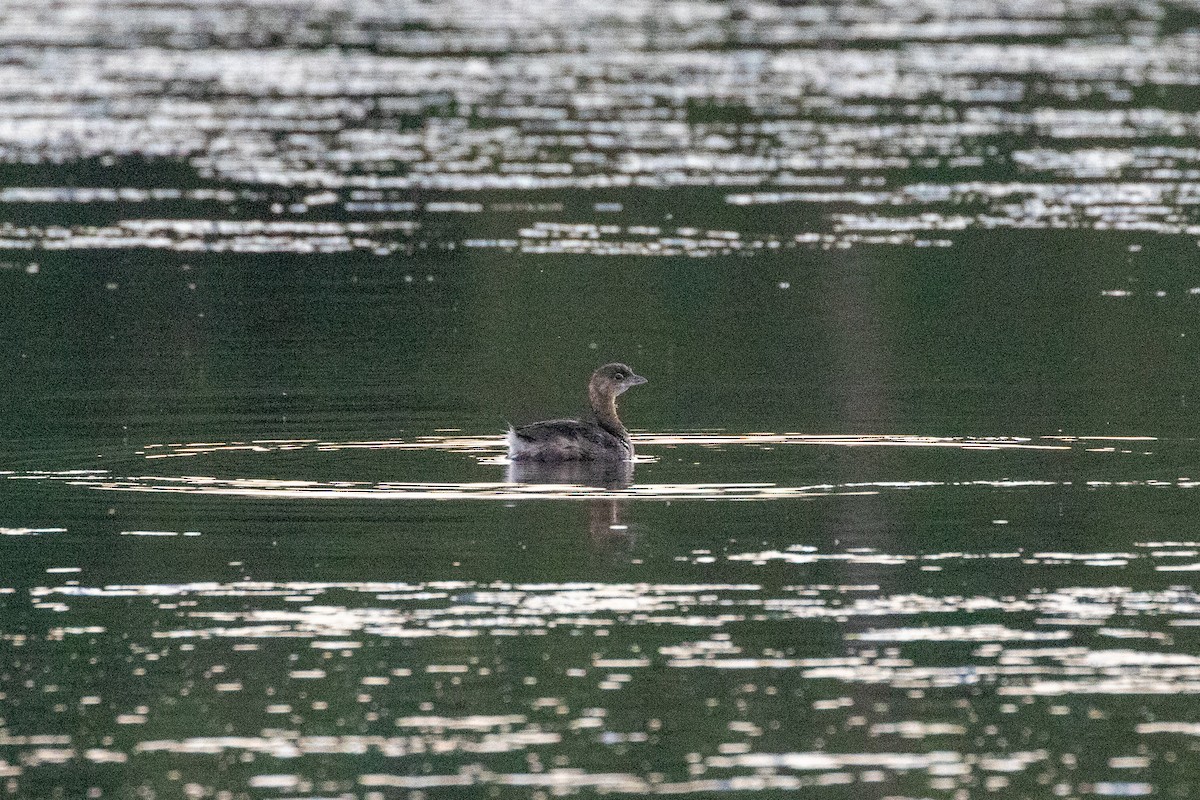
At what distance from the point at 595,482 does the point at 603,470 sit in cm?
48

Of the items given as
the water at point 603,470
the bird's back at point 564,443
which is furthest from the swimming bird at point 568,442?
the water at point 603,470

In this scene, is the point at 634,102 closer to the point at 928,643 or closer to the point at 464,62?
the point at 464,62

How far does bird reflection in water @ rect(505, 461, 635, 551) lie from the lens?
56.3 feet

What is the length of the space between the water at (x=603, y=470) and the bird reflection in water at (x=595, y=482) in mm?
60

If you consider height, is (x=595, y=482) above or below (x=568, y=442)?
below

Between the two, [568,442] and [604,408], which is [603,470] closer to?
[568,442]

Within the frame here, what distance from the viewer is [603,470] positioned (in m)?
19.7

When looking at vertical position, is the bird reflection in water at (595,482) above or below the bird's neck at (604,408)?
below

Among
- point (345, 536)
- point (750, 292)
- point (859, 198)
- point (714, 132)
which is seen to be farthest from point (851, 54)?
point (345, 536)

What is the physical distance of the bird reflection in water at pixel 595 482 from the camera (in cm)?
1716

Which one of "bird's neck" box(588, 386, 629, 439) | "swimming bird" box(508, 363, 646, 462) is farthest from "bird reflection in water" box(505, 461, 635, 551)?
Result: "bird's neck" box(588, 386, 629, 439)

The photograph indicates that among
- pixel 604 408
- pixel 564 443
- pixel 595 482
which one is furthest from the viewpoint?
pixel 604 408

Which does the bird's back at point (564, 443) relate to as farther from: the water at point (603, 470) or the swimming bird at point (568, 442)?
the water at point (603, 470)

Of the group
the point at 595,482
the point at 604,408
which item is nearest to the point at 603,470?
the point at 595,482
